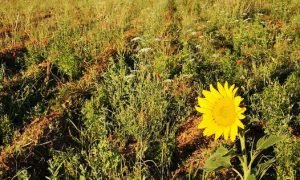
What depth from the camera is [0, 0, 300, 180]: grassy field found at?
3.63 m

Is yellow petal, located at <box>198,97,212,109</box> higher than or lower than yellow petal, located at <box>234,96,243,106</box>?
lower

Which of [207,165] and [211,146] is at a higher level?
[207,165]

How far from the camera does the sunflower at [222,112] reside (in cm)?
254

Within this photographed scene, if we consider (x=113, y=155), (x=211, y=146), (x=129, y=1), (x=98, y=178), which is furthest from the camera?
(x=129, y=1)

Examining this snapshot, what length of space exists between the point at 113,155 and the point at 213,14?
480 centimetres

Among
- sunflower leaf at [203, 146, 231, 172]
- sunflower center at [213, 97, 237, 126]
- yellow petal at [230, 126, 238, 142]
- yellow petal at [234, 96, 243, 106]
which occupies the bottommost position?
sunflower leaf at [203, 146, 231, 172]

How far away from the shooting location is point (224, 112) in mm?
2592

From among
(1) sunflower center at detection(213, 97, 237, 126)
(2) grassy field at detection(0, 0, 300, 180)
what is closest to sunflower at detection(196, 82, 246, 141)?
(1) sunflower center at detection(213, 97, 237, 126)

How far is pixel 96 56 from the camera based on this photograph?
6.10 m

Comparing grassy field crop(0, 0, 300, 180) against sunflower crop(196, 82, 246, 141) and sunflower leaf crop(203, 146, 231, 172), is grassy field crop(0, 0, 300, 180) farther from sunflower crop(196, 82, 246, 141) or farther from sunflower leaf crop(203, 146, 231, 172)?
sunflower leaf crop(203, 146, 231, 172)

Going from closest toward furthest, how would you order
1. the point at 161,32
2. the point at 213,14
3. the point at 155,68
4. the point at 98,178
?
the point at 98,178
the point at 155,68
the point at 161,32
the point at 213,14

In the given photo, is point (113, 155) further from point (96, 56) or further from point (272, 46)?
point (272, 46)

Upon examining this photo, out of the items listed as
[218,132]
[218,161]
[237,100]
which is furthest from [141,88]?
[237,100]

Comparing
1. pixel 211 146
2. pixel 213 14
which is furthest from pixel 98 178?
pixel 213 14
